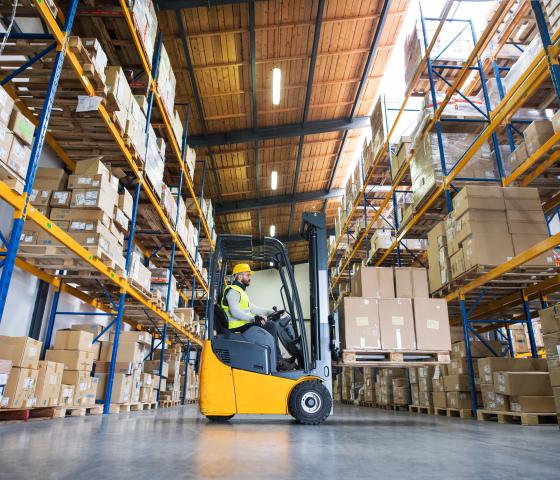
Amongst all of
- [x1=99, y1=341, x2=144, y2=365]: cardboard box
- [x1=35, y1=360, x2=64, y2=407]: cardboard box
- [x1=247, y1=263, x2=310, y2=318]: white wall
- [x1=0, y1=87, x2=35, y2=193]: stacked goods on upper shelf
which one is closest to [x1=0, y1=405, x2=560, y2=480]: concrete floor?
[x1=35, y1=360, x2=64, y2=407]: cardboard box

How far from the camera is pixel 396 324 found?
5102 mm

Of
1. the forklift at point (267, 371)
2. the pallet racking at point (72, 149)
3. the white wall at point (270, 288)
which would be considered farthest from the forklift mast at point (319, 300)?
the white wall at point (270, 288)

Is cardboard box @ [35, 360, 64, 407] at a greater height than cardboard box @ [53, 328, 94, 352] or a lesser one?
lesser

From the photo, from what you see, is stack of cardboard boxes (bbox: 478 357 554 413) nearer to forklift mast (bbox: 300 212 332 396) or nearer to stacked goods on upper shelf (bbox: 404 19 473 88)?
forklift mast (bbox: 300 212 332 396)

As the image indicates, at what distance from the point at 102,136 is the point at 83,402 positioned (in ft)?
11.4

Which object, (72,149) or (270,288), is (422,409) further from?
(270,288)

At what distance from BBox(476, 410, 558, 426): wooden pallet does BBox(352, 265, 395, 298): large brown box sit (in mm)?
1982

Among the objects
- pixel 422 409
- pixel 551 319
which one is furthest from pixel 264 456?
pixel 422 409

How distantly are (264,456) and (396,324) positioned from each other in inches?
127

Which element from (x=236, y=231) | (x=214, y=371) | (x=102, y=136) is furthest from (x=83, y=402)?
(x=236, y=231)

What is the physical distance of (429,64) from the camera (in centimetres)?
796

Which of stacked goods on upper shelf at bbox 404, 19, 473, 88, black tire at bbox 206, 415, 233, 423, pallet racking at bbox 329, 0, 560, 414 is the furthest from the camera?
stacked goods on upper shelf at bbox 404, 19, 473, 88

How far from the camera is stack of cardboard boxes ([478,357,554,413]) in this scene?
5047 millimetres

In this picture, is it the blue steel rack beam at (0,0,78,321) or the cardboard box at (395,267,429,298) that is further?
the cardboard box at (395,267,429,298)
